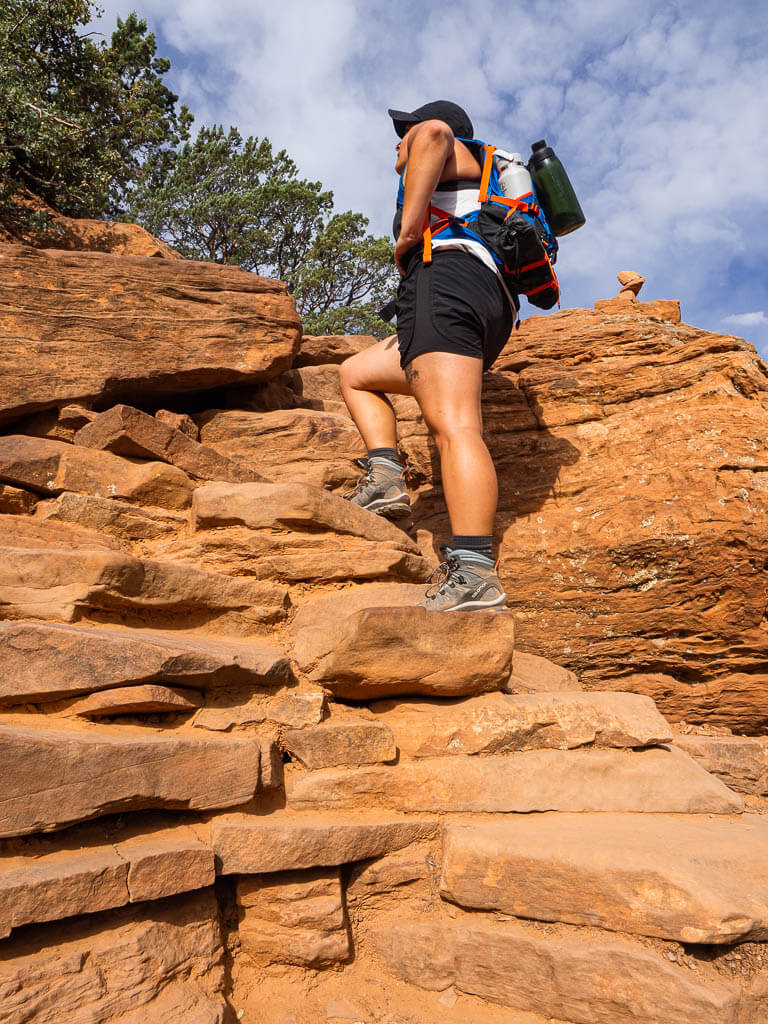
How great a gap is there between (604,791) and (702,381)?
9.29 ft

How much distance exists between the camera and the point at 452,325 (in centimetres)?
347

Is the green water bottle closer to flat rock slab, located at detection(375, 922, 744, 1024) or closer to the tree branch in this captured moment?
flat rock slab, located at detection(375, 922, 744, 1024)

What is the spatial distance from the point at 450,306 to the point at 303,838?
2463 millimetres

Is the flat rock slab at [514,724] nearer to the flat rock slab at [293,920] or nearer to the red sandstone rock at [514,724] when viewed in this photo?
the red sandstone rock at [514,724]

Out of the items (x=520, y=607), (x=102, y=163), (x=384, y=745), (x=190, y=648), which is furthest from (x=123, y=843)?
(x=102, y=163)

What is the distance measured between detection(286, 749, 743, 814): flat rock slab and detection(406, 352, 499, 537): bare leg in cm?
102

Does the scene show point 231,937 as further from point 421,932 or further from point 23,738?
point 23,738

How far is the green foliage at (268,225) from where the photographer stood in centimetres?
1939

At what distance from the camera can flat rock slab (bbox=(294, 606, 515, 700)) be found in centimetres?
282

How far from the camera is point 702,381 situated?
4465 mm

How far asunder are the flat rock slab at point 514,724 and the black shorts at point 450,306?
5.54ft

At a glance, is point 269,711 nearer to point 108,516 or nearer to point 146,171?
point 108,516

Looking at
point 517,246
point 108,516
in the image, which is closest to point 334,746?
point 108,516

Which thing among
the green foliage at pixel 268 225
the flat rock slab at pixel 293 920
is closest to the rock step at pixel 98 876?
the flat rock slab at pixel 293 920
